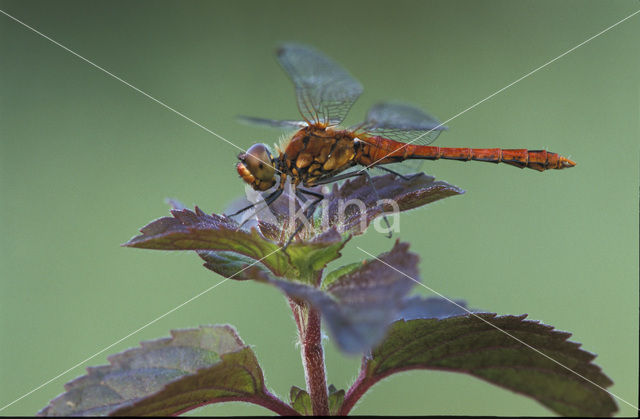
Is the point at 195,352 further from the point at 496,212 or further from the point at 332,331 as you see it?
the point at 496,212

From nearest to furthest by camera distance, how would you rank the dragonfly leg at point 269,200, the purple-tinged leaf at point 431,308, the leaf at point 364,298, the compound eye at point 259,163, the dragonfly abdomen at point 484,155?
the leaf at point 364,298 < the purple-tinged leaf at point 431,308 < the dragonfly leg at point 269,200 < the compound eye at point 259,163 < the dragonfly abdomen at point 484,155

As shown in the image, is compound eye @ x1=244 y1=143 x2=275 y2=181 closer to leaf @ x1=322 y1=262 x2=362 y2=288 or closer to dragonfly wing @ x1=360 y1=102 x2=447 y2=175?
dragonfly wing @ x1=360 y1=102 x2=447 y2=175

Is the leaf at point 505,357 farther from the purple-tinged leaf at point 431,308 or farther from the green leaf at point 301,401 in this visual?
the green leaf at point 301,401

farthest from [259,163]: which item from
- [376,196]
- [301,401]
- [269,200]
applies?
[301,401]

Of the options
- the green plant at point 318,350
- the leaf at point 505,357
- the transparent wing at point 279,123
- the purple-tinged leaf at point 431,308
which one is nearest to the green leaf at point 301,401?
the green plant at point 318,350

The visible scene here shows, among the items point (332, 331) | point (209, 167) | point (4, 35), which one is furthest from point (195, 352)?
point (4, 35)

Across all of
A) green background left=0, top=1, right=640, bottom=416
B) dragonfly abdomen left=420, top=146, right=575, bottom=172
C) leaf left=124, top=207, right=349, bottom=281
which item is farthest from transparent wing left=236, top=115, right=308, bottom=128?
green background left=0, top=1, right=640, bottom=416
